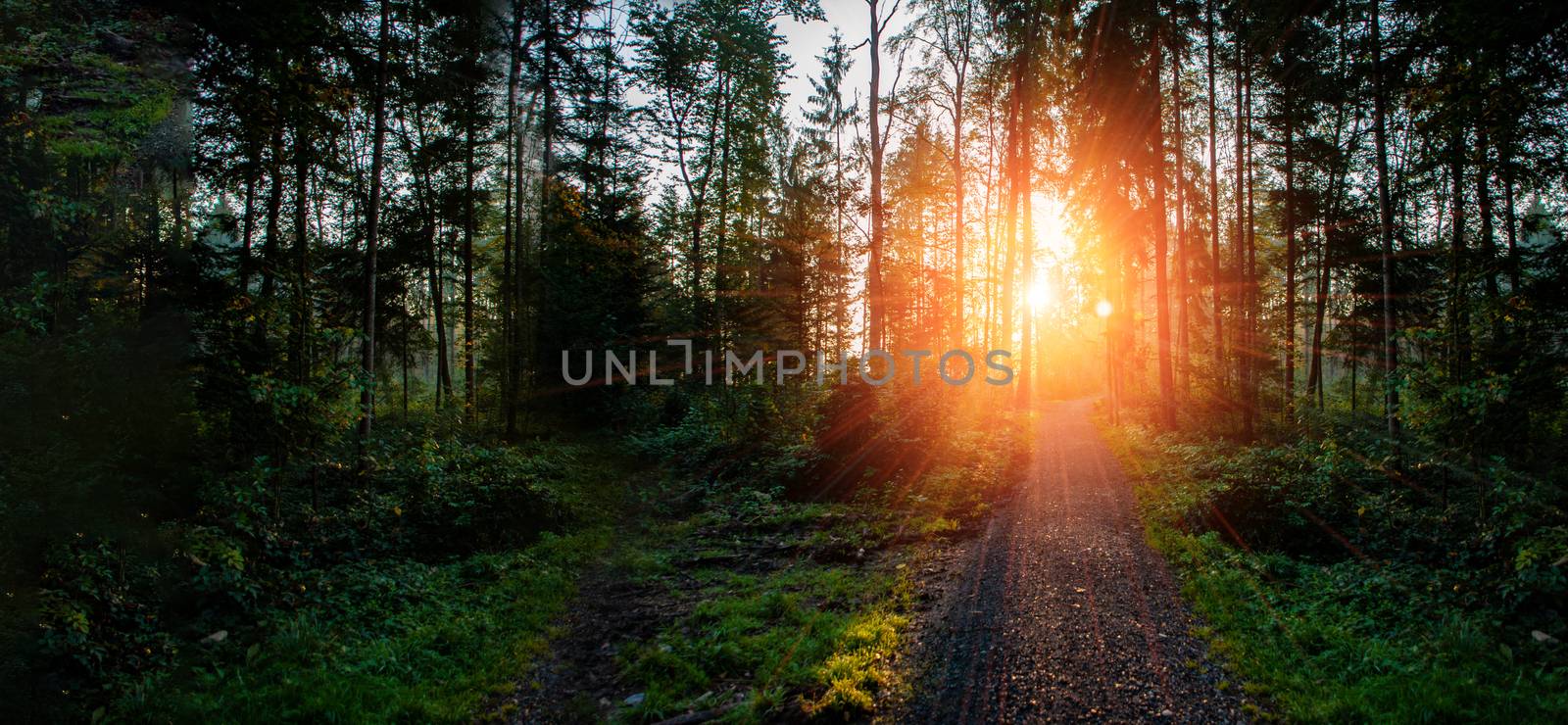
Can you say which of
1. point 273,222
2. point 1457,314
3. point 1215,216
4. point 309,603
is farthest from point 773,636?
point 1215,216

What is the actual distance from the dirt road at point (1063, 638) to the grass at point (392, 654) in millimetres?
4115

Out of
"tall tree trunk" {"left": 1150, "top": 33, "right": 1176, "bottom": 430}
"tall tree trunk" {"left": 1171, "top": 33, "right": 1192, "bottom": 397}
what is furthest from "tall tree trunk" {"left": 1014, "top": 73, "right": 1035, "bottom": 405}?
"tall tree trunk" {"left": 1150, "top": 33, "right": 1176, "bottom": 430}

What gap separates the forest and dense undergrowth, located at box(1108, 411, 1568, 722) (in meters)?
0.06

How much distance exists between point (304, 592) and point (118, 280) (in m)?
10.4

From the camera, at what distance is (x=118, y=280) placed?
38.3 feet

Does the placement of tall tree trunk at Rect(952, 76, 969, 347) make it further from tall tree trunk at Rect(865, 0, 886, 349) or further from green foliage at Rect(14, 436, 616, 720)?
green foliage at Rect(14, 436, 616, 720)

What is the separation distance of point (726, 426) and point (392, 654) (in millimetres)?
12120

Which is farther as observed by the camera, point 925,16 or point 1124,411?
point 1124,411

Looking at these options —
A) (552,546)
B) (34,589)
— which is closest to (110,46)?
(34,589)

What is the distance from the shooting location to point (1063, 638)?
5.76 m

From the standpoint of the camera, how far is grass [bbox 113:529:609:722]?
4.65 meters

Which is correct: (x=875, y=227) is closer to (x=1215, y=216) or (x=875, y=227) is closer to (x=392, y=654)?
(x=1215, y=216)

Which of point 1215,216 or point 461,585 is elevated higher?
point 1215,216

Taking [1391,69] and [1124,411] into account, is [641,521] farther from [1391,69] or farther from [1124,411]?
[1124,411]
